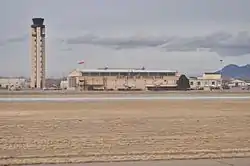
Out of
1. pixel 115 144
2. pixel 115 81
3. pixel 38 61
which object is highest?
pixel 38 61

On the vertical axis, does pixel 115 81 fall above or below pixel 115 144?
above

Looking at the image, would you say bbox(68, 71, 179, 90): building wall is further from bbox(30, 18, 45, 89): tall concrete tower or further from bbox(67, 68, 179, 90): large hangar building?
bbox(30, 18, 45, 89): tall concrete tower

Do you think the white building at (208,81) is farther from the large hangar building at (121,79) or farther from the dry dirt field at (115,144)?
the dry dirt field at (115,144)

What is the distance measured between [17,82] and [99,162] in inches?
6865

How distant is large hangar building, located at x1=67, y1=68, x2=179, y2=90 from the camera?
447ft

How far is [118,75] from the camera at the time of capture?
145m

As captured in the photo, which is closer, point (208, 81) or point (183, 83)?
point (183, 83)

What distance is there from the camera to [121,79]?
14250cm

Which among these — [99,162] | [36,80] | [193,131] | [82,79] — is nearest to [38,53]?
[36,80]

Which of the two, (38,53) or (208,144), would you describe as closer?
(208,144)

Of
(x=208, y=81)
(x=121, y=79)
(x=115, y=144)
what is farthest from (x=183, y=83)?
(x=115, y=144)

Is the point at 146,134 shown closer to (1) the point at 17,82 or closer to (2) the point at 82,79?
(2) the point at 82,79

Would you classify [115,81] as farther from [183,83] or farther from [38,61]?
[38,61]

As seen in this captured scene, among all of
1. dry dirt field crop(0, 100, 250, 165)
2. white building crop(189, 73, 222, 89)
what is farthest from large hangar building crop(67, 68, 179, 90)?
dry dirt field crop(0, 100, 250, 165)
